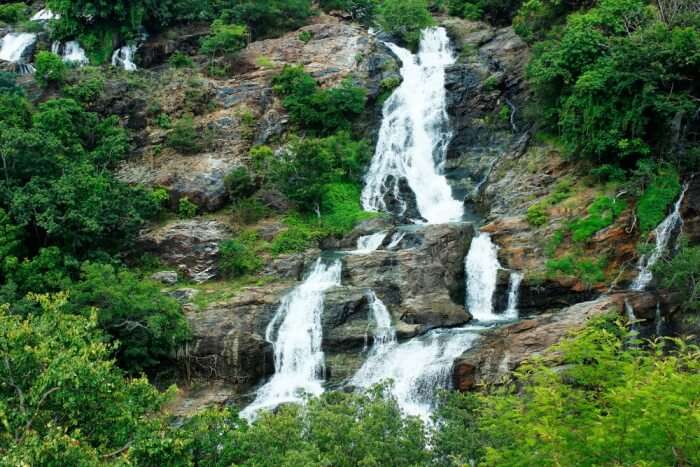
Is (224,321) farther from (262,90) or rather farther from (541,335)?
(262,90)

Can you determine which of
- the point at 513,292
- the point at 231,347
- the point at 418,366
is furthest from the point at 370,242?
the point at 418,366

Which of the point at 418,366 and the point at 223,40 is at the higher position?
the point at 223,40

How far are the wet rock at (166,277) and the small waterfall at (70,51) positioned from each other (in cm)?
1970

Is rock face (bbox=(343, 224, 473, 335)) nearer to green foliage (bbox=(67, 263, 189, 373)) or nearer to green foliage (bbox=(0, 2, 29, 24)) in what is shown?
green foliage (bbox=(67, 263, 189, 373))

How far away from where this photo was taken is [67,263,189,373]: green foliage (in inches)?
984

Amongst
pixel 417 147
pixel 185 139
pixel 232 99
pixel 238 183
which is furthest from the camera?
pixel 232 99

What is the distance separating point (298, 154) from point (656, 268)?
17414 millimetres

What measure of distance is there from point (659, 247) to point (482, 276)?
6.81 m

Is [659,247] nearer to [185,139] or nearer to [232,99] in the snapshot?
[185,139]

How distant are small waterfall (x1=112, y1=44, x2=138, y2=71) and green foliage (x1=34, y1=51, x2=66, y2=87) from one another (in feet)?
15.7

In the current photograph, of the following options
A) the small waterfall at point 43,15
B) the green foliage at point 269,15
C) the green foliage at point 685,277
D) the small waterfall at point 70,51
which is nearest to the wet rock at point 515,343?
the green foliage at point 685,277

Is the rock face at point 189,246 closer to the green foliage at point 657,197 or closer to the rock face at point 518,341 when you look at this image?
the rock face at point 518,341

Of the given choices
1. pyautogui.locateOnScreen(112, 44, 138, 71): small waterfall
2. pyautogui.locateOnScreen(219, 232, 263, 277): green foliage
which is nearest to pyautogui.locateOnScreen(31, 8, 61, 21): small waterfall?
pyautogui.locateOnScreen(112, 44, 138, 71): small waterfall

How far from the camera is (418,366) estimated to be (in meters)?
23.2
